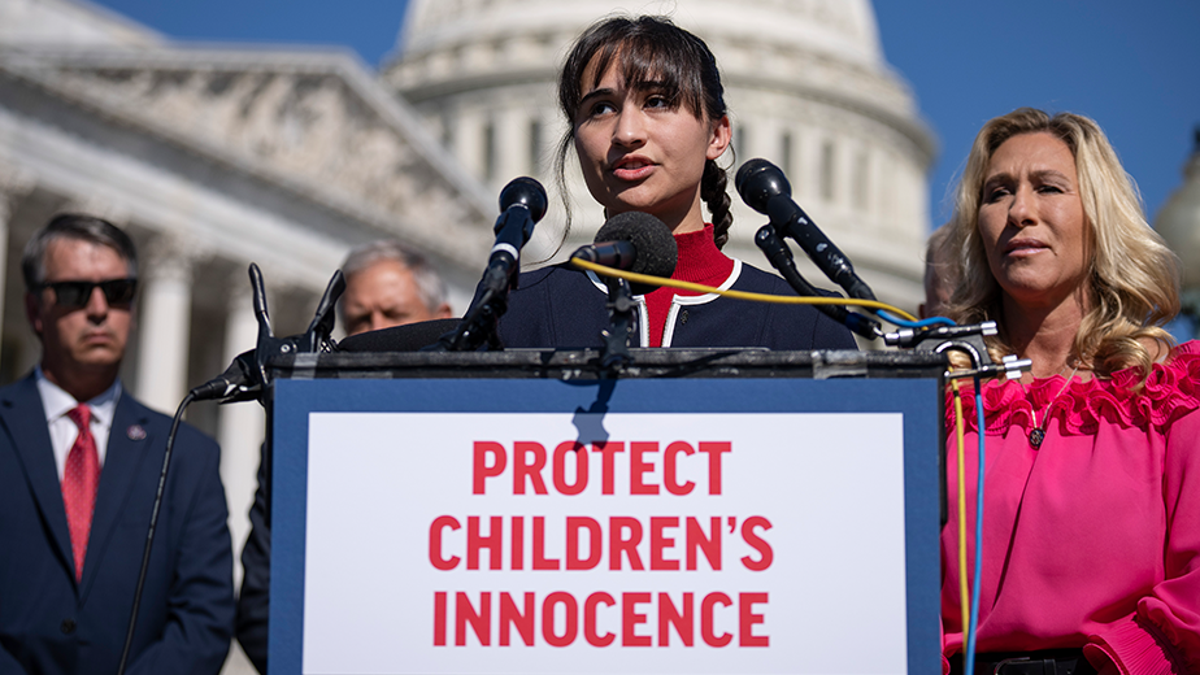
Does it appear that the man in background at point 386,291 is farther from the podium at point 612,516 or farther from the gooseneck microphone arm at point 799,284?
the podium at point 612,516

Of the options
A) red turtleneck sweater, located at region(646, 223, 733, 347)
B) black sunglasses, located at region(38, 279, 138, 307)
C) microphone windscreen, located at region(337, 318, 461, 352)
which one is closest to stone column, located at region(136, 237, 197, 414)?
black sunglasses, located at region(38, 279, 138, 307)

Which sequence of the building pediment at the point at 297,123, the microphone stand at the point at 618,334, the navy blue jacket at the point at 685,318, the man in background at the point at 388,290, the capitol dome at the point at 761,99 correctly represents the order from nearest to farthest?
the microphone stand at the point at 618,334
the navy blue jacket at the point at 685,318
the man in background at the point at 388,290
the building pediment at the point at 297,123
the capitol dome at the point at 761,99

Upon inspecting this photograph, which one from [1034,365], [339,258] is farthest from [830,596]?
[339,258]

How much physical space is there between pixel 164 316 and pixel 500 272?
26269 millimetres

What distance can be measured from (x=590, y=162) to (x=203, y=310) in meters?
31.2

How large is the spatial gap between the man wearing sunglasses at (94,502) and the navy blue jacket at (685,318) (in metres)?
2.21

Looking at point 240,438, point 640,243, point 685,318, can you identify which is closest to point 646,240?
point 640,243

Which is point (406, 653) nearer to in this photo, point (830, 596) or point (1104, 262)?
point (830, 596)

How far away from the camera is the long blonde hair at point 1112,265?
10.9 feet

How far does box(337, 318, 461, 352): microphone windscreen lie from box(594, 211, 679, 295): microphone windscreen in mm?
831

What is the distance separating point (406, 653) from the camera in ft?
6.93

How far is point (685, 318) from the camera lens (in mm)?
2828

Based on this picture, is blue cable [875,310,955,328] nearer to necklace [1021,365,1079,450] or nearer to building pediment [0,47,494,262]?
necklace [1021,365,1079,450]

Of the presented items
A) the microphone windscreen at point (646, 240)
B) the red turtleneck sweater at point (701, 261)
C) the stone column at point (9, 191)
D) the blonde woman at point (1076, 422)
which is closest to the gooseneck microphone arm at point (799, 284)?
the microphone windscreen at point (646, 240)
